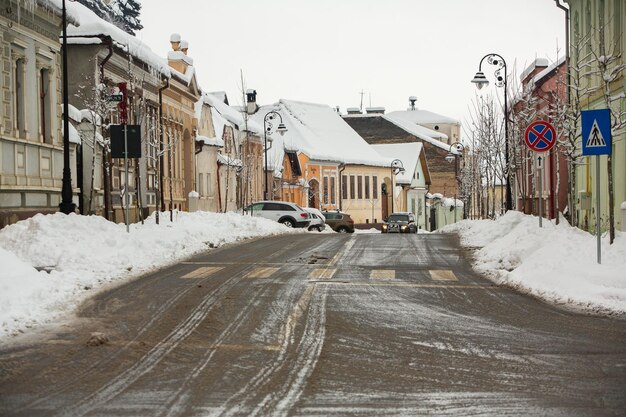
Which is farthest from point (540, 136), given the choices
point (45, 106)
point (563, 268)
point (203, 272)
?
point (45, 106)

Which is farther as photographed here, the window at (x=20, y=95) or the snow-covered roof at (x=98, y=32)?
the snow-covered roof at (x=98, y=32)

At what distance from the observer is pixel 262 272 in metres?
18.1

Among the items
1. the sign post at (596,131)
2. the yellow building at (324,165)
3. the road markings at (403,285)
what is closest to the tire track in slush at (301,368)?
the road markings at (403,285)

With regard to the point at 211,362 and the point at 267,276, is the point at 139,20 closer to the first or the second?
the point at 267,276

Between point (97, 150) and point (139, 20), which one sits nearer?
point (97, 150)

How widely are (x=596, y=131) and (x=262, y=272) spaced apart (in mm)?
6731

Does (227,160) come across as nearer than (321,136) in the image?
Yes

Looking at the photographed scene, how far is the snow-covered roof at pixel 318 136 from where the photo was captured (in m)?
77.9

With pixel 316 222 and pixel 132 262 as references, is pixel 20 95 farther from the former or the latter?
pixel 316 222

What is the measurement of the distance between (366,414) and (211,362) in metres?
2.43

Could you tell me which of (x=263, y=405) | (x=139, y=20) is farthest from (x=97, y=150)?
(x=139, y=20)

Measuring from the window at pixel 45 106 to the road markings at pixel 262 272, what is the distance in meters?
10.1

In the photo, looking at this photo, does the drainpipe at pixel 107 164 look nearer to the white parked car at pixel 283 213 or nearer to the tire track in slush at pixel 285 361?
the white parked car at pixel 283 213

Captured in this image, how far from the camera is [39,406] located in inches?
277
